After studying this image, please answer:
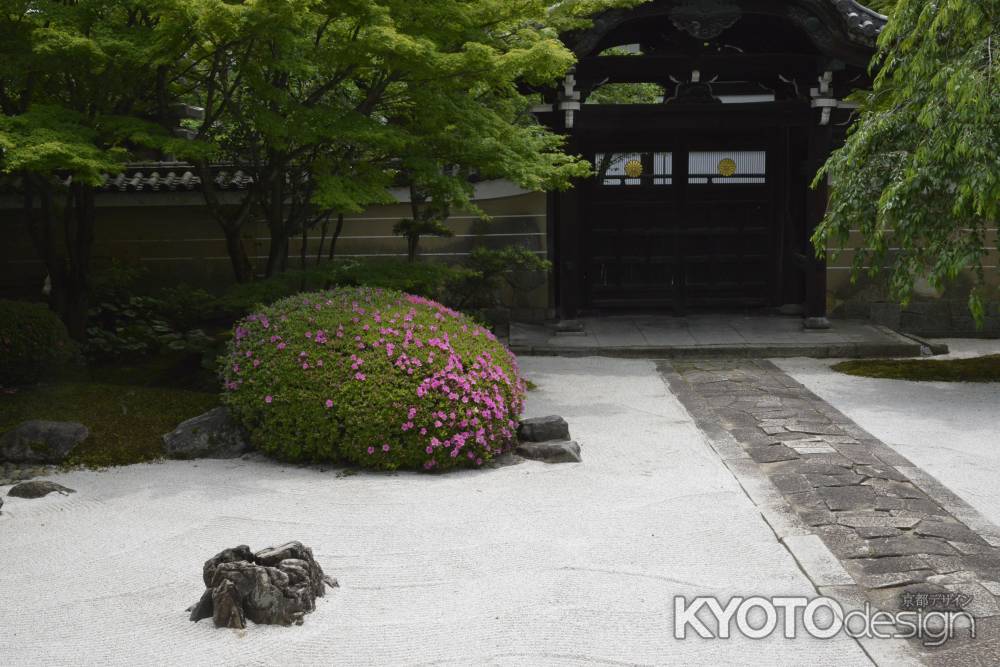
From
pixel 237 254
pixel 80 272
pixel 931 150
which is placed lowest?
pixel 80 272

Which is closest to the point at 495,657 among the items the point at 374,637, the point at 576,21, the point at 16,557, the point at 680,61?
the point at 374,637

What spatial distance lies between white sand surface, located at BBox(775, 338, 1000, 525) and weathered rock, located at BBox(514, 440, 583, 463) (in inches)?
102

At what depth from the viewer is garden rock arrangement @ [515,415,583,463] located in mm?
7688

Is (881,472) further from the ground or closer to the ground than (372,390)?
closer to the ground

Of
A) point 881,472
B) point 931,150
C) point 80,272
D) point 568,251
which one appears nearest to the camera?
point 881,472

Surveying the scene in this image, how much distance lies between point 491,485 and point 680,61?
767cm

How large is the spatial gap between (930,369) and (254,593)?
8757mm

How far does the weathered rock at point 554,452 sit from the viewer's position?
768 cm

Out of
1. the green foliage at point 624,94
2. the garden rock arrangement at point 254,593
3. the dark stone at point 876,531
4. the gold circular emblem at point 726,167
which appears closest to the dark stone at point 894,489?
the dark stone at point 876,531

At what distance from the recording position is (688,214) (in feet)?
47.5

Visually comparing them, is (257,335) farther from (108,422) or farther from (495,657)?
(495,657)

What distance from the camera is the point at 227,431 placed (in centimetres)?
787

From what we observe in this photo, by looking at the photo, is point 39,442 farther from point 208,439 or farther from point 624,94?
point 624,94

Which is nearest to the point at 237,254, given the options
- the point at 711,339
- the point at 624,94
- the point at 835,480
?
the point at 711,339
